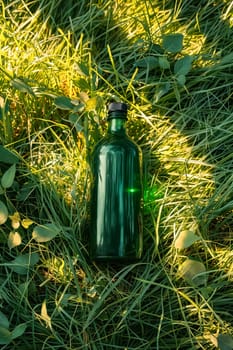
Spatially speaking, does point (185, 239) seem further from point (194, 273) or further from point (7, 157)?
point (7, 157)

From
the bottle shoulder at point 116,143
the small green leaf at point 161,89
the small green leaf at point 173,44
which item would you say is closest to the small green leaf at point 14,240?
the bottle shoulder at point 116,143

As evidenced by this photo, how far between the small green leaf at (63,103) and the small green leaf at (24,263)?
0.42 meters

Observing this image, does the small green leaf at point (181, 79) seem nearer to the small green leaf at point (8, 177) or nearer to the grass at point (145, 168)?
the grass at point (145, 168)

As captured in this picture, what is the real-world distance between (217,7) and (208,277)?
33.1 inches

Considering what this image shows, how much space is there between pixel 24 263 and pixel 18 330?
0.57ft

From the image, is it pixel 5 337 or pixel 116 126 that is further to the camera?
pixel 116 126

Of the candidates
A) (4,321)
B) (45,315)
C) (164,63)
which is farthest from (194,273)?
(164,63)

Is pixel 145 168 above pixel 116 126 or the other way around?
the other way around

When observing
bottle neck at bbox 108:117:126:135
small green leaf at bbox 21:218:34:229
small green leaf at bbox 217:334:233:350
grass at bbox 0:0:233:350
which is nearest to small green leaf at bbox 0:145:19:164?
grass at bbox 0:0:233:350

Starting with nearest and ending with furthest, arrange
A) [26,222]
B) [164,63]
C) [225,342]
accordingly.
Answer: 1. [225,342]
2. [26,222]
3. [164,63]

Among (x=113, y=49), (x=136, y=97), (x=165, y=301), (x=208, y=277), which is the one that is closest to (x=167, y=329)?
(x=165, y=301)

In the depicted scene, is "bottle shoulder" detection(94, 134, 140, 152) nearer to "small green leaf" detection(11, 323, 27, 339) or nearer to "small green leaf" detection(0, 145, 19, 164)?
"small green leaf" detection(0, 145, 19, 164)

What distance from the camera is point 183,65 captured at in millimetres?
1516

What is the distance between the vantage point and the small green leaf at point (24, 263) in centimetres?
139
